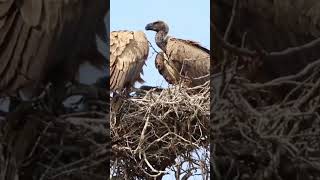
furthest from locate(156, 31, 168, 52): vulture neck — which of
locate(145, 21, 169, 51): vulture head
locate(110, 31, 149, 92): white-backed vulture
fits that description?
locate(110, 31, 149, 92): white-backed vulture

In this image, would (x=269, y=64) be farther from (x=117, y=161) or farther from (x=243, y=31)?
(x=117, y=161)

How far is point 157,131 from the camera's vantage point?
27.3 feet

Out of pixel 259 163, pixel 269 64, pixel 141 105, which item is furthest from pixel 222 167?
pixel 141 105

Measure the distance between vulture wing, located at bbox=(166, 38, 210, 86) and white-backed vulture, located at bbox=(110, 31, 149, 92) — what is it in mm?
273

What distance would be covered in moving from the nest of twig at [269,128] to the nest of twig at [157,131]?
1.69 m

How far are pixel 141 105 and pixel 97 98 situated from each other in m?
1.86

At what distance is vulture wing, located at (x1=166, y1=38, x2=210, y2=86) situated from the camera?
9617mm

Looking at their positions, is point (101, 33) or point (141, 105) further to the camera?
point (141, 105)

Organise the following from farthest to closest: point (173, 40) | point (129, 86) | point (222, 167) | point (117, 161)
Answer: point (173, 40) → point (129, 86) → point (117, 161) → point (222, 167)

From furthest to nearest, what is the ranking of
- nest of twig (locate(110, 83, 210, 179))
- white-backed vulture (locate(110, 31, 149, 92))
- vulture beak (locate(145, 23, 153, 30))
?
vulture beak (locate(145, 23, 153, 30))
white-backed vulture (locate(110, 31, 149, 92))
nest of twig (locate(110, 83, 210, 179))

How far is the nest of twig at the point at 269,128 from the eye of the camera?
6.29 m

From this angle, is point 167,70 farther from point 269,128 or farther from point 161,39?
point 269,128

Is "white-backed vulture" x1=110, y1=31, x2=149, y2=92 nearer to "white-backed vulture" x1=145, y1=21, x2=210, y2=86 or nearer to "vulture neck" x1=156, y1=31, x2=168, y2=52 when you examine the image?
"white-backed vulture" x1=145, y1=21, x2=210, y2=86

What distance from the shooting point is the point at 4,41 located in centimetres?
654
